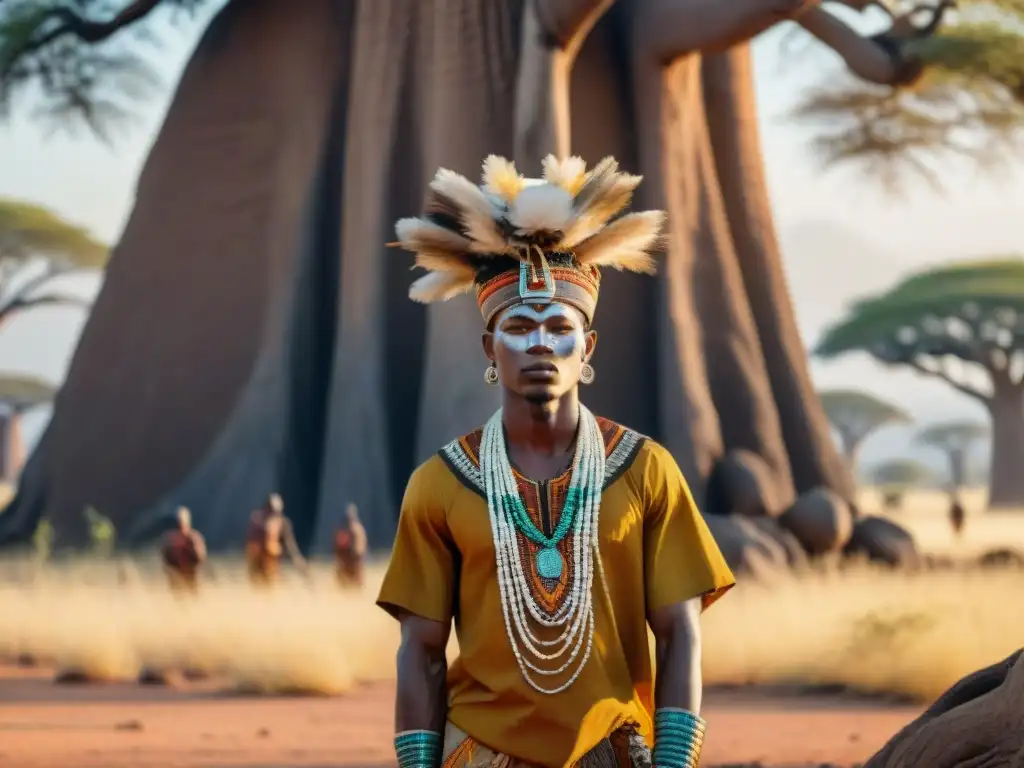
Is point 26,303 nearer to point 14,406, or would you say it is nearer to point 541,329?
point 14,406

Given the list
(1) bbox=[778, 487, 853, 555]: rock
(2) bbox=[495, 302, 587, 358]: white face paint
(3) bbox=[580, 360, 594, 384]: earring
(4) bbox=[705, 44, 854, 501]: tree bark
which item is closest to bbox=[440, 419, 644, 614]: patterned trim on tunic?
(3) bbox=[580, 360, 594, 384]: earring

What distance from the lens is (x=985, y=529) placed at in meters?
29.9

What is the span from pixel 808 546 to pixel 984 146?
635cm

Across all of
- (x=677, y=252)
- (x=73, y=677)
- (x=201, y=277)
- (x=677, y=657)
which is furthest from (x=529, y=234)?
(x=201, y=277)

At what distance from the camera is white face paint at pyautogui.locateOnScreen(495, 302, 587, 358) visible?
385cm

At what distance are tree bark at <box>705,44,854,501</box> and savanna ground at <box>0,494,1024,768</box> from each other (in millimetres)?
2104

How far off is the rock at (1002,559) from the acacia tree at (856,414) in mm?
27572

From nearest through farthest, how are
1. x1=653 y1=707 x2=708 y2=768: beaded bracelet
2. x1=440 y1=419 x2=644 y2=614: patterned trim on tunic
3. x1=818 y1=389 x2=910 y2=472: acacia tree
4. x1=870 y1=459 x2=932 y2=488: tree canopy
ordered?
x1=653 y1=707 x2=708 y2=768: beaded bracelet → x1=440 y1=419 x2=644 y2=614: patterned trim on tunic → x1=818 y1=389 x2=910 y2=472: acacia tree → x1=870 y1=459 x2=932 y2=488: tree canopy

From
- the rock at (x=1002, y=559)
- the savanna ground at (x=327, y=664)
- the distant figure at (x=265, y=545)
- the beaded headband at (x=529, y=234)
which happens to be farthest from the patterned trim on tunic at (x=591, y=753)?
the rock at (x=1002, y=559)

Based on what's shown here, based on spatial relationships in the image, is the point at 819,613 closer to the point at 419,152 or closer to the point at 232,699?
the point at 232,699

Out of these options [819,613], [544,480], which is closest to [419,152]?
[819,613]

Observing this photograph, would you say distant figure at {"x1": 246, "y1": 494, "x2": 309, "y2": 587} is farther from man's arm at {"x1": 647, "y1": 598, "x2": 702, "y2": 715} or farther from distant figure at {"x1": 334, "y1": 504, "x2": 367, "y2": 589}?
man's arm at {"x1": 647, "y1": 598, "x2": 702, "y2": 715}

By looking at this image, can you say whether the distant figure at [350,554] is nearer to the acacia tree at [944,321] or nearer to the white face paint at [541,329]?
the white face paint at [541,329]

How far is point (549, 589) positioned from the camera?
12.3ft
